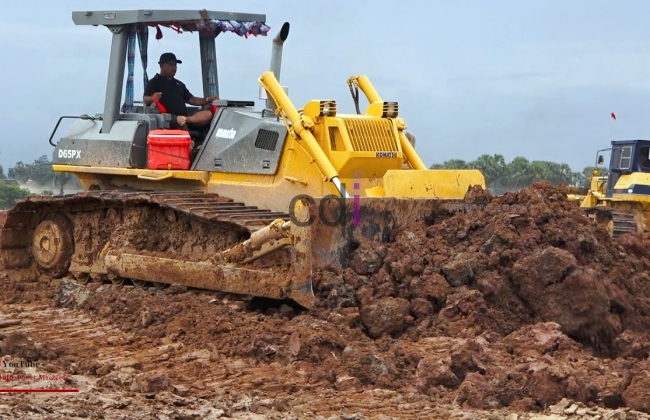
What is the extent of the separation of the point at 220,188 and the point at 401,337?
3244 mm

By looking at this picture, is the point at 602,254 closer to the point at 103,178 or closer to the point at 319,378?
the point at 319,378

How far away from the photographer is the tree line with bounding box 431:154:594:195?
32.2m

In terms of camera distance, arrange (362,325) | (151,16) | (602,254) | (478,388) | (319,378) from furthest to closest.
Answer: (151,16) → (602,254) → (362,325) → (319,378) → (478,388)

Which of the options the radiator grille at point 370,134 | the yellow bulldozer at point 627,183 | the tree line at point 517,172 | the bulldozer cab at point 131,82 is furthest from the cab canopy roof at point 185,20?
the tree line at point 517,172

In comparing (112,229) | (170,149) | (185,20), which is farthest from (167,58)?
(112,229)

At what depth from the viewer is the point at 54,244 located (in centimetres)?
1134

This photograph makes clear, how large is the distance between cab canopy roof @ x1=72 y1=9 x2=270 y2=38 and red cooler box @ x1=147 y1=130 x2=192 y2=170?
116 cm

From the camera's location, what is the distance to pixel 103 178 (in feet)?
38.5

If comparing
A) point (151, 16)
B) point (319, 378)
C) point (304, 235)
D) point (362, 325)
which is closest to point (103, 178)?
point (151, 16)

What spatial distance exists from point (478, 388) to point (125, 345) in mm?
3076

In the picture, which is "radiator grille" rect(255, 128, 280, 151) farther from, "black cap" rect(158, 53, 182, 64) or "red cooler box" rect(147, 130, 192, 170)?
"black cap" rect(158, 53, 182, 64)

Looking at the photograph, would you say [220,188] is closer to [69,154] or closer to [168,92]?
[168,92]

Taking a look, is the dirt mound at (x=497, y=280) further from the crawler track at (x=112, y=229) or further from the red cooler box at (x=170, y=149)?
the red cooler box at (x=170, y=149)

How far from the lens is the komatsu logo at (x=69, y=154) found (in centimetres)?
1178
